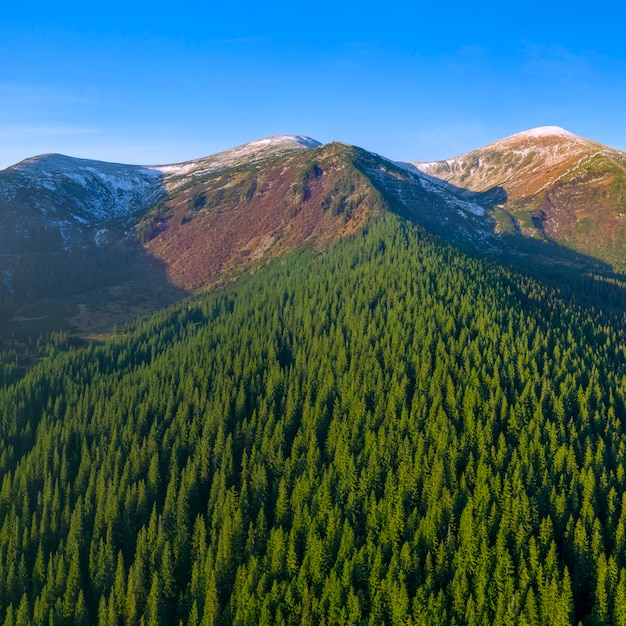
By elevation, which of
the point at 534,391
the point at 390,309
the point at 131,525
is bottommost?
the point at 131,525

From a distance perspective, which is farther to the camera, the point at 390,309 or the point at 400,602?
the point at 390,309

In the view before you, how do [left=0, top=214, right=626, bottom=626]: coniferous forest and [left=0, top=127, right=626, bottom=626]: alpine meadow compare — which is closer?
[left=0, top=127, right=626, bottom=626]: alpine meadow

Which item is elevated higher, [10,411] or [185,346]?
[185,346]

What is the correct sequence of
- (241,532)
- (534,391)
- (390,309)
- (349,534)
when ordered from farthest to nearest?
1. (390,309)
2. (534,391)
3. (241,532)
4. (349,534)

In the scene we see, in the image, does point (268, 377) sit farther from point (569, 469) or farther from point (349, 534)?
point (569, 469)

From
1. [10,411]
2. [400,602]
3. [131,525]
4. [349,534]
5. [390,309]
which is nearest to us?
[400,602]

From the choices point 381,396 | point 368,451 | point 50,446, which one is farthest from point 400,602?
point 50,446

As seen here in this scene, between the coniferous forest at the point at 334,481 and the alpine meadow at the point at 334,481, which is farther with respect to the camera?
the coniferous forest at the point at 334,481
